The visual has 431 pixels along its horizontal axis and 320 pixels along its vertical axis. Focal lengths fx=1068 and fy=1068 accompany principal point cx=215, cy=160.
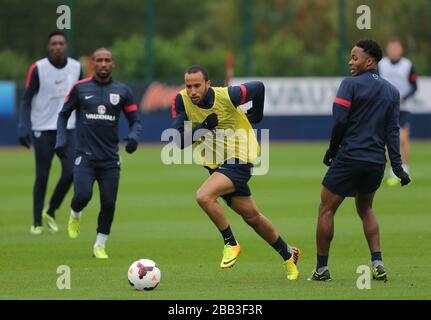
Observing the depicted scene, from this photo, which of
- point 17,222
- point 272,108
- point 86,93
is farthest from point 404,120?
point 272,108

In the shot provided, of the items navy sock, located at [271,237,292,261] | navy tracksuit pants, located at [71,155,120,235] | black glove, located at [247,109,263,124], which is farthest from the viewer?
navy tracksuit pants, located at [71,155,120,235]

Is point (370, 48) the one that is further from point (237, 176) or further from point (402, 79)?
point (402, 79)

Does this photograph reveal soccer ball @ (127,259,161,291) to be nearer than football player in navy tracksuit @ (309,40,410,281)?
Yes

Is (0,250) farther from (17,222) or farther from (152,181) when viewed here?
(152,181)

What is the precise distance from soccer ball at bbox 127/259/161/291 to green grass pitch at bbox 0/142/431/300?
3.9 inches

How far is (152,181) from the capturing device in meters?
22.6

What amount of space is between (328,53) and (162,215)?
22013 millimetres

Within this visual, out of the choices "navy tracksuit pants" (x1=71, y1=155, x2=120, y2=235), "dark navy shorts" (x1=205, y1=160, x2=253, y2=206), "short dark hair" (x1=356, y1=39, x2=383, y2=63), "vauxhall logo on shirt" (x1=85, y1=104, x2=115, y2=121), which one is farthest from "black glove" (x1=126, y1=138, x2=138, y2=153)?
"short dark hair" (x1=356, y1=39, x2=383, y2=63)

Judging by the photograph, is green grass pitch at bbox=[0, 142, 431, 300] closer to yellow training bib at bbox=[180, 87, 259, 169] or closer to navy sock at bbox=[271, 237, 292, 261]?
navy sock at bbox=[271, 237, 292, 261]

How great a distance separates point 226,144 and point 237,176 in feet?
1.21

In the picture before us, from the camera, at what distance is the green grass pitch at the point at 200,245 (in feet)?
31.8

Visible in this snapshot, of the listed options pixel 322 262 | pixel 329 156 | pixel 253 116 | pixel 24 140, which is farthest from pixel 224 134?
pixel 24 140

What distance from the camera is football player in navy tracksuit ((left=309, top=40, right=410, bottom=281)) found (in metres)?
9.98

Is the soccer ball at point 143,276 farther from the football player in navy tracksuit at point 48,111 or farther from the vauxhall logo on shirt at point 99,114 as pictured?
the football player in navy tracksuit at point 48,111
